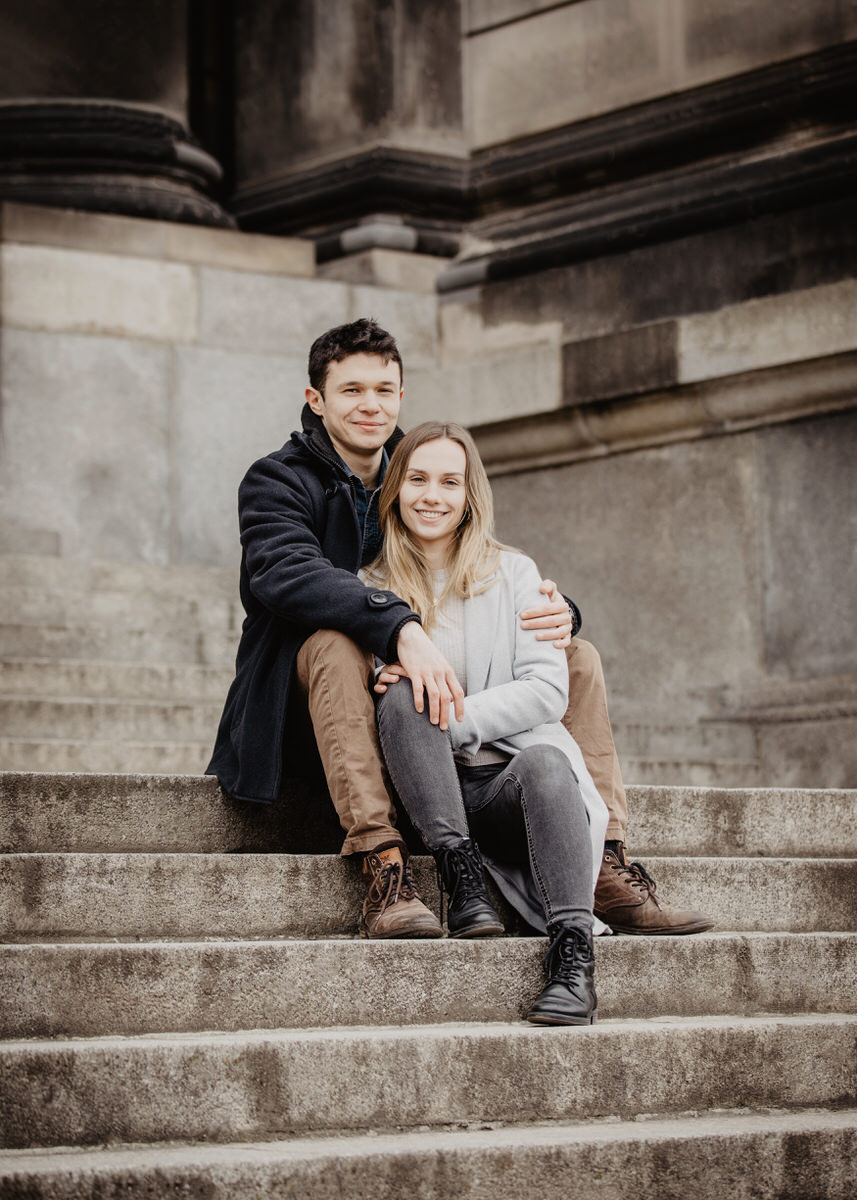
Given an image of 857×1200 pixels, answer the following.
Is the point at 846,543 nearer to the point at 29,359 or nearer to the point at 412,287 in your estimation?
the point at 412,287

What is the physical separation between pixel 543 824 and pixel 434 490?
867mm

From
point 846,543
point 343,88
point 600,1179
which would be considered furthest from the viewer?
point 343,88

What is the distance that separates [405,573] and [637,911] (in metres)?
0.94

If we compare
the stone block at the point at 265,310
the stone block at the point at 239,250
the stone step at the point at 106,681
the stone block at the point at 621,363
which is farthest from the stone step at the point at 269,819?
the stone block at the point at 239,250

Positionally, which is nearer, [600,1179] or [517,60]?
[600,1179]

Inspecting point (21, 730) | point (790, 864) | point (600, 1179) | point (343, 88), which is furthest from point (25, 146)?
point (600, 1179)

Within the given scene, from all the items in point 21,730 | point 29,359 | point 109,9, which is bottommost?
point 21,730

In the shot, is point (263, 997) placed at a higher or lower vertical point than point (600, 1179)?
higher

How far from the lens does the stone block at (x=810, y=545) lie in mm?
6109

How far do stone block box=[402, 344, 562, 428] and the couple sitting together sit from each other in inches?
109

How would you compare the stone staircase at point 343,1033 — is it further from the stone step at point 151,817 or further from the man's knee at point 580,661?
the man's knee at point 580,661

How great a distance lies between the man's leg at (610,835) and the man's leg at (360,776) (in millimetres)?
499

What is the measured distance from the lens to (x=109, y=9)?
7.60m

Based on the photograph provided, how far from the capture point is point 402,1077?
9.98 feet
